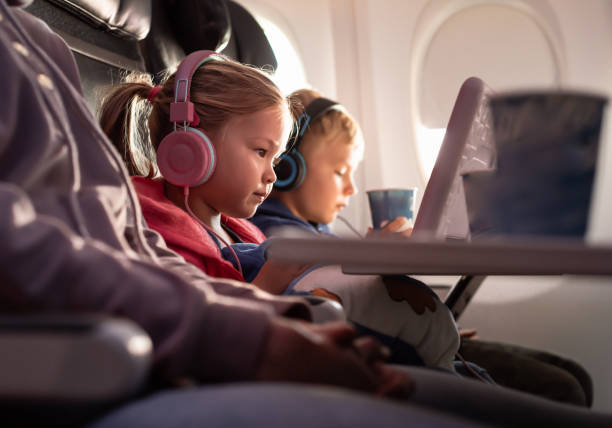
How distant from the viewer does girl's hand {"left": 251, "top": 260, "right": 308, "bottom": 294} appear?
1060 millimetres

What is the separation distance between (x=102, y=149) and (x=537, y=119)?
509 mm

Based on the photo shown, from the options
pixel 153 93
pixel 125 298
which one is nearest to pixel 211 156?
pixel 153 93

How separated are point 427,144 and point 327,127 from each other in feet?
2.89

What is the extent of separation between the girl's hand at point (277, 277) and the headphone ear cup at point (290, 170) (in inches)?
25.4

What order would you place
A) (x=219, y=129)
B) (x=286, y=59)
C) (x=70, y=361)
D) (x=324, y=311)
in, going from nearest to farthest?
(x=70, y=361), (x=324, y=311), (x=219, y=129), (x=286, y=59)

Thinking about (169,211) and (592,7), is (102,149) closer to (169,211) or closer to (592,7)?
(169,211)

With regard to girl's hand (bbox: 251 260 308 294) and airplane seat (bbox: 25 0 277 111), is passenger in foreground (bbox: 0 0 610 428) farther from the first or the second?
airplane seat (bbox: 25 0 277 111)

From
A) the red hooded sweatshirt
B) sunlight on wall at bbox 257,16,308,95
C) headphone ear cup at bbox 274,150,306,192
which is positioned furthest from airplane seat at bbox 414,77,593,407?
sunlight on wall at bbox 257,16,308,95

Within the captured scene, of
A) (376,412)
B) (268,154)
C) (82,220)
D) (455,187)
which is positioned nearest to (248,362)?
(376,412)

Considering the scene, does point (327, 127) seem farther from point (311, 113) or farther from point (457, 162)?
point (457, 162)

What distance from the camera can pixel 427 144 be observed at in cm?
266

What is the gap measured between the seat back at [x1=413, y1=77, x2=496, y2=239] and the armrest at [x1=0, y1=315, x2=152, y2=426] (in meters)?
0.47

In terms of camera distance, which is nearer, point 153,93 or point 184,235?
point 184,235

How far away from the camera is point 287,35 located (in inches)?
104
